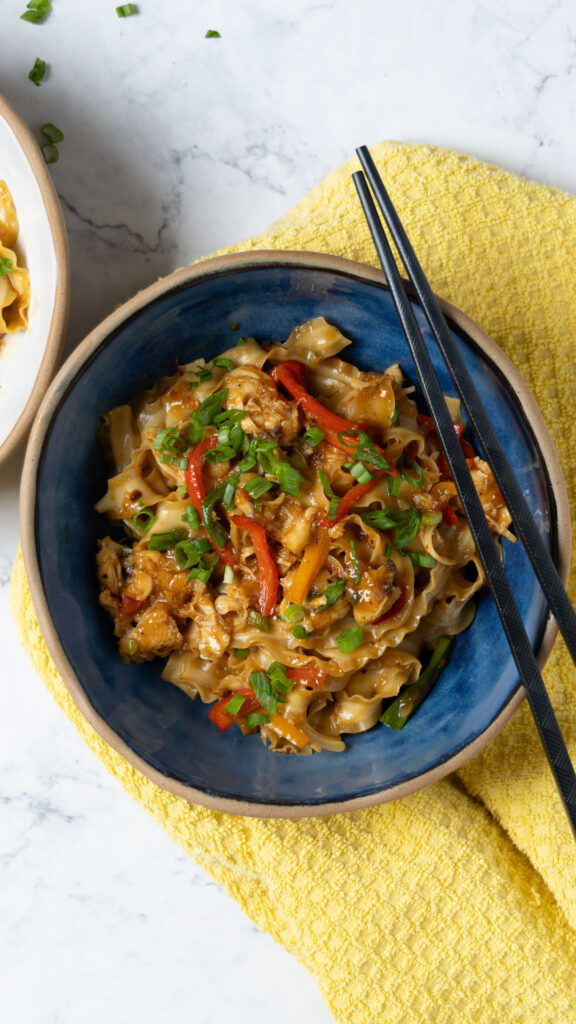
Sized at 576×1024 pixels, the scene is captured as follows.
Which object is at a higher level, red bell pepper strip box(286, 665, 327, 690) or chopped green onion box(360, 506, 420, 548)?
chopped green onion box(360, 506, 420, 548)

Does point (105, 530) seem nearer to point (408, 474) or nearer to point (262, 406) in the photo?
point (262, 406)

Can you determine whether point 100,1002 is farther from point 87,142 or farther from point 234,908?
point 87,142

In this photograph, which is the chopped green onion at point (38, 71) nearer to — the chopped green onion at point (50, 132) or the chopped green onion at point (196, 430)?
the chopped green onion at point (50, 132)

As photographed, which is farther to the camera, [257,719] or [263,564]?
[257,719]

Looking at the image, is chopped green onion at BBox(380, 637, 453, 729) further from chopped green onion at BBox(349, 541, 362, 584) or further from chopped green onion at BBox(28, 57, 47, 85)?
chopped green onion at BBox(28, 57, 47, 85)

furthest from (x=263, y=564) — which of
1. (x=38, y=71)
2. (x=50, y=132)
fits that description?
(x=38, y=71)

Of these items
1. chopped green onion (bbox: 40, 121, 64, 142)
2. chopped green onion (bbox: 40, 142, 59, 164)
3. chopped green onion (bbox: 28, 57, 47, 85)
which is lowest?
chopped green onion (bbox: 40, 142, 59, 164)

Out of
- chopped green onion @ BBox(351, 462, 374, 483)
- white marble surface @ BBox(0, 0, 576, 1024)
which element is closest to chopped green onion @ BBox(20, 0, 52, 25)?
white marble surface @ BBox(0, 0, 576, 1024)
